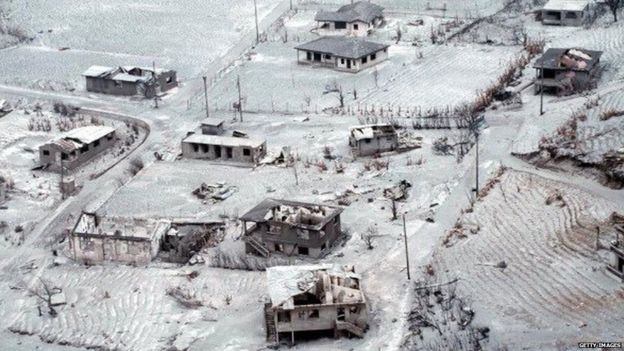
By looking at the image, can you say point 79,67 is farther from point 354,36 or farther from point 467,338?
point 467,338

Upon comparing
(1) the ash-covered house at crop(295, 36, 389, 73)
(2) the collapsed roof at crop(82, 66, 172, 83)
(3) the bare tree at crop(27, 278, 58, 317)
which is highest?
(1) the ash-covered house at crop(295, 36, 389, 73)

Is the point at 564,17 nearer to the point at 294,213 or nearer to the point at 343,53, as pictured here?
the point at 343,53

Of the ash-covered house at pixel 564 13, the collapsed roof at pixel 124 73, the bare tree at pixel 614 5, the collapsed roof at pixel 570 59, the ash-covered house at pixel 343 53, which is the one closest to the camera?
the collapsed roof at pixel 570 59

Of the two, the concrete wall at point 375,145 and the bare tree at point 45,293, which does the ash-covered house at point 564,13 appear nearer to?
the concrete wall at point 375,145

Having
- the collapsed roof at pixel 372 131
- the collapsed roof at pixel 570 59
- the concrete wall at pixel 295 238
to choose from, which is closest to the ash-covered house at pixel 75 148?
the collapsed roof at pixel 372 131

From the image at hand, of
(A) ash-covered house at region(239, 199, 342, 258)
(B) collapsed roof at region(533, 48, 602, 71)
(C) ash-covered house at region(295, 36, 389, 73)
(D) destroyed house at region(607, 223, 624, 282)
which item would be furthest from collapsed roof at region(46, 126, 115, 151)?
(D) destroyed house at region(607, 223, 624, 282)

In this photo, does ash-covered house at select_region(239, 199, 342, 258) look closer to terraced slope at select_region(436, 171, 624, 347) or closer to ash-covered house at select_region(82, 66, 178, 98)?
terraced slope at select_region(436, 171, 624, 347)
